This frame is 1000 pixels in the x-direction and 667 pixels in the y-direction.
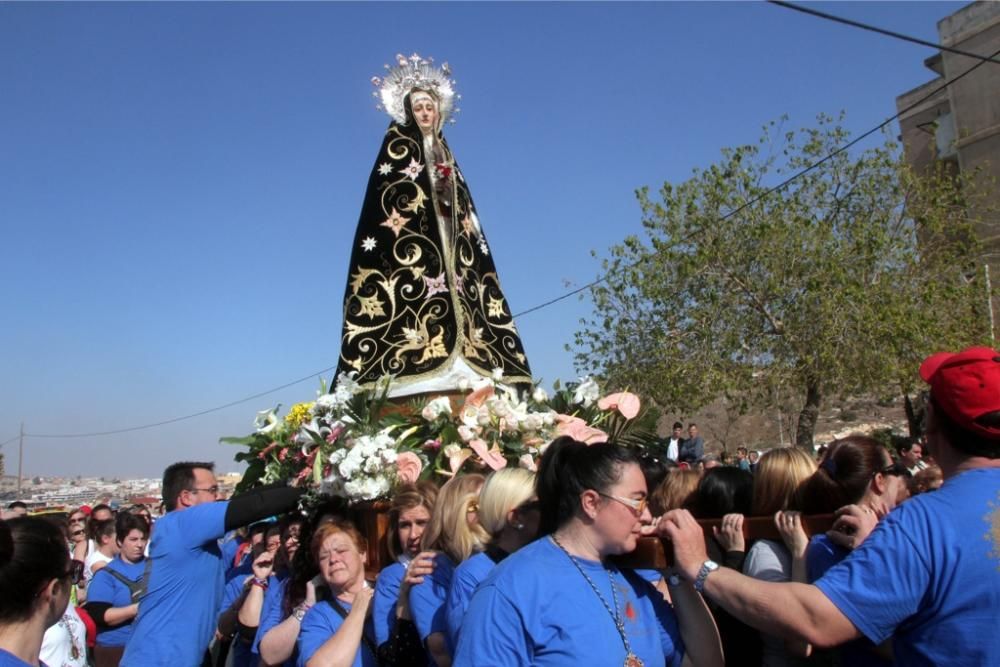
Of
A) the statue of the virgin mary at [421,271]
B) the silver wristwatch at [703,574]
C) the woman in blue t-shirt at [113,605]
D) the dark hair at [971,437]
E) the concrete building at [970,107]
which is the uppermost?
the concrete building at [970,107]

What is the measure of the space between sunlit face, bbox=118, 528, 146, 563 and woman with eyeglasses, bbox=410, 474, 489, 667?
358 centimetres

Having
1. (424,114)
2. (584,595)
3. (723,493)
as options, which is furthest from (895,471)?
(424,114)

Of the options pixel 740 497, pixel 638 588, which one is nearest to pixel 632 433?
pixel 740 497

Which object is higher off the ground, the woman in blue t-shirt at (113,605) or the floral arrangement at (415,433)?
the floral arrangement at (415,433)

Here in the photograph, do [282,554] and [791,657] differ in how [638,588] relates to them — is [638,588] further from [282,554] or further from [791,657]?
[282,554]

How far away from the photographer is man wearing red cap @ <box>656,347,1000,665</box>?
6.84ft

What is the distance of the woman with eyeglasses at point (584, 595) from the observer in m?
2.37

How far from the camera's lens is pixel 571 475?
2641mm

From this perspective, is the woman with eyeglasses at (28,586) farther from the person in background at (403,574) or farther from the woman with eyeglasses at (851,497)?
the woman with eyeglasses at (851,497)

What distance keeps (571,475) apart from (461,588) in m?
0.76

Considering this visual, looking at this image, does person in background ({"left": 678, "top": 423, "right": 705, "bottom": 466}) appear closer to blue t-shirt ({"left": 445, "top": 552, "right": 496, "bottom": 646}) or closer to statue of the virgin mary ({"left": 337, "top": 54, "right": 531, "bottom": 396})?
statue of the virgin mary ({"left": 337, "top": 54, "right": 531, "bottom": 396})

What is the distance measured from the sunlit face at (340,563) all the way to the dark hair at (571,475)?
1.42 meters

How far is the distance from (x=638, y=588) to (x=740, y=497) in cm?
139

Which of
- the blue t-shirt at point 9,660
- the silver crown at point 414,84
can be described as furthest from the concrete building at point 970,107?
the blue t-shirt at point 9,660
